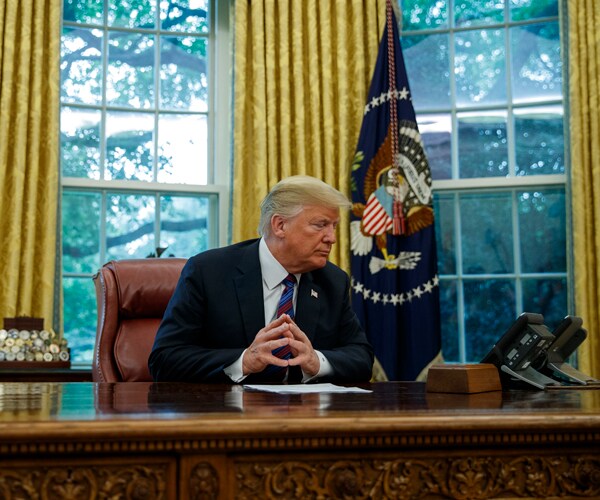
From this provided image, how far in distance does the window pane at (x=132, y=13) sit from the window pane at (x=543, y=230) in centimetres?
233

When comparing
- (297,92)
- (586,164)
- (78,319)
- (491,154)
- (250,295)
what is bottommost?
(78,319)

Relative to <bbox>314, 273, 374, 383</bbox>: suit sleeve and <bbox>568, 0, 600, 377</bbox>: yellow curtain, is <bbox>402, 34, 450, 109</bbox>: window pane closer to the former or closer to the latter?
<bbox>568, 0, 600, 377</bbox>: yellow curtain

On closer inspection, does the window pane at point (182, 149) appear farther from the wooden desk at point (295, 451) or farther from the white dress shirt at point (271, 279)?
the wooden desk at point (295, 451)

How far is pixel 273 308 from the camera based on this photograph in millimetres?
2508

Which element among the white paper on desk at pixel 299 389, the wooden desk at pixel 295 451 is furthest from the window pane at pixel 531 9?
the wooden desk at pixel 295 451

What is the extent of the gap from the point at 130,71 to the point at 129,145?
43cm

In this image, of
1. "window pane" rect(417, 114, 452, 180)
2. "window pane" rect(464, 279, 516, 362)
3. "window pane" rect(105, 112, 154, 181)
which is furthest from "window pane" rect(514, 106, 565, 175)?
"window pane" rect(105, 112, 154, 181)

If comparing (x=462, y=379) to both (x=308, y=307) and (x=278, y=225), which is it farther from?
(x=278, y=225)

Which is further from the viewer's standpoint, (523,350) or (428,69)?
(428,69)

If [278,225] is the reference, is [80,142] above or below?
above

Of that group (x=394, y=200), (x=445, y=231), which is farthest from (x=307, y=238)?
(x=445, y=231)

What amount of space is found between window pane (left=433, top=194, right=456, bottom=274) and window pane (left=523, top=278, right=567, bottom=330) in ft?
1.42

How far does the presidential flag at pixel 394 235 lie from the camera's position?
4254mm

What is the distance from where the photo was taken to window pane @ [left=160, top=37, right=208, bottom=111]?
15.2 feet
